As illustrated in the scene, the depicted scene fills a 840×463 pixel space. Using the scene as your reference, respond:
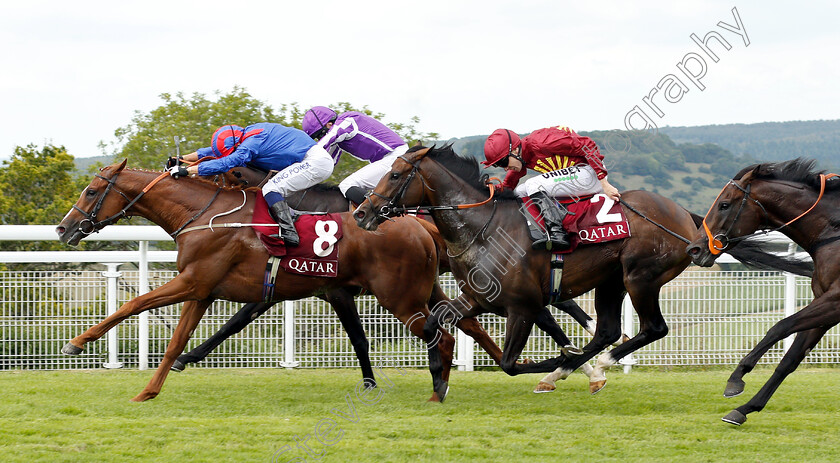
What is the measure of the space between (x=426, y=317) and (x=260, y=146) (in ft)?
5.67

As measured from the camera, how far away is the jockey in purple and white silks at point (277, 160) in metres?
6.36

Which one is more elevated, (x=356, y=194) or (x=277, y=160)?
(x=277, y=160)

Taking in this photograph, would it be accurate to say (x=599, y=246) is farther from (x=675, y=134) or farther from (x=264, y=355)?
(x=675, y=134)

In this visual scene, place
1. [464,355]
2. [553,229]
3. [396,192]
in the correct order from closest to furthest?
1. [396,192]
2. [553,229]
3. [464,355]

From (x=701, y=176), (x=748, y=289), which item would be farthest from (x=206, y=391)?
(x=701, y=176)

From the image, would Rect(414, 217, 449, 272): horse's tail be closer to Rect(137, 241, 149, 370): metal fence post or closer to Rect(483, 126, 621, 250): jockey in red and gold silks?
Rect(483, 126, 621, 250): jockey in red and gold silks

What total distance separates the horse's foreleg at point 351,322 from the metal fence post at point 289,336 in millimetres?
1274

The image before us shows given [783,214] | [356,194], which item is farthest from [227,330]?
[783,214]

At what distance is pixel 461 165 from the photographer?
621 cm

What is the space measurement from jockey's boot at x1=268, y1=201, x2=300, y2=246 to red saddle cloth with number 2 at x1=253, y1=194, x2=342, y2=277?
0.14 ft

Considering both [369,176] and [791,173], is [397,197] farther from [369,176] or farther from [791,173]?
[791,173]

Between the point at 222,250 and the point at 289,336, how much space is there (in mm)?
2152

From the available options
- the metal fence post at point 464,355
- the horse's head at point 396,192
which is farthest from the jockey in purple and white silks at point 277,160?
the metal fence post at point 464,355

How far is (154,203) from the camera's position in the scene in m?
6.38
